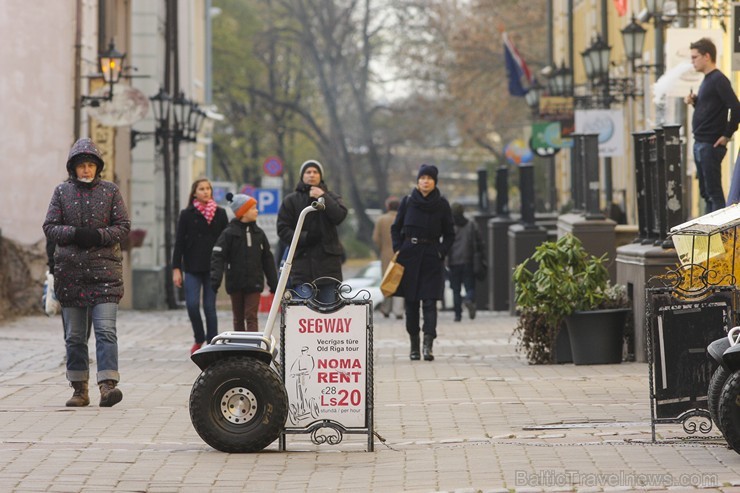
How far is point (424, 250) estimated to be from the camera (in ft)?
51.4

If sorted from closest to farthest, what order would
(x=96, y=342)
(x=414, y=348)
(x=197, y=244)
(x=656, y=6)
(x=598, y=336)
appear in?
(x=96, y=342) < (x=598, y=336) < (x=414, y=348) < (x=197, y=244) < (x=656, y=6)

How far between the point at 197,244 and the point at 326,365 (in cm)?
694

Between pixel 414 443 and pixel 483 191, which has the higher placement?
pixel 483 191

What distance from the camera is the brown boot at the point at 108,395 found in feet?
37.4

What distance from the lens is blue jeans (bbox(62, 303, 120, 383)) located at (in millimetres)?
11508

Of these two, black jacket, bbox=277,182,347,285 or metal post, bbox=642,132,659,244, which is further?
metal post, bbox=642,132,659,244

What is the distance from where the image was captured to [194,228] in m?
16.1

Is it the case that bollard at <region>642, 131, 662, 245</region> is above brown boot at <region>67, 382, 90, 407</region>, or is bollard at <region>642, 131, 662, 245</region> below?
above

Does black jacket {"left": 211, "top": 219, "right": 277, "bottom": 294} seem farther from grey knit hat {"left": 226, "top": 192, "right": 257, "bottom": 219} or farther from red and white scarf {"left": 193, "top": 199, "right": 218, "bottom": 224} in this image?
red and white scarf {"left": 193, "top": 199, "right": 218, "bottom": 224}

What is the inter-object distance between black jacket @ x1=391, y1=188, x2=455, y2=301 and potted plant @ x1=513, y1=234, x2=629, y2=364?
2.95 ft

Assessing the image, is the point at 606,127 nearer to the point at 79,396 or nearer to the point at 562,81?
the point at 562,81

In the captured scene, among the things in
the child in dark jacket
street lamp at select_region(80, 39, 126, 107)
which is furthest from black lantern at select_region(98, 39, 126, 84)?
the child in dark jacket

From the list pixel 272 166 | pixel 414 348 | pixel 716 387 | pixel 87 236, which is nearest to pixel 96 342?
pixel 87 236

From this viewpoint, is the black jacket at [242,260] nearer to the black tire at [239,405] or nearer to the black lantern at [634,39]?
the black tire at [239,405]
